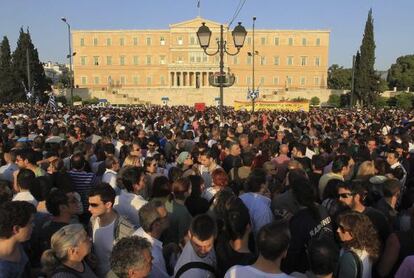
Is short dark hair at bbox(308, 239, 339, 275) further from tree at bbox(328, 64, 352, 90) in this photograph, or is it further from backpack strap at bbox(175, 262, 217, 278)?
tree at bbox(328, 64, 352, 90)

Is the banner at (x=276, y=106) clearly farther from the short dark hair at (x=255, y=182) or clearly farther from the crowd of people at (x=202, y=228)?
the short dark hair at (x=255, y=182)

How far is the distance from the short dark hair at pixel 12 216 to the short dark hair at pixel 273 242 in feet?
6.51

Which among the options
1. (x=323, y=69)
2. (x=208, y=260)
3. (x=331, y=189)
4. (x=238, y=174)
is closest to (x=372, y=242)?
(x=208, y=260)

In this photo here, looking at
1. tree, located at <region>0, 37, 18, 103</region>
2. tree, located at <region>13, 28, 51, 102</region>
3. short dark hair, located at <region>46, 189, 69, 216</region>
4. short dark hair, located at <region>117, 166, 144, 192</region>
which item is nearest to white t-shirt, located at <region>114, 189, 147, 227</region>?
short dark hair, located at <region>117, 166, 144, 192</region>

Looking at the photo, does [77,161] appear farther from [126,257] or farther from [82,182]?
[126,257]

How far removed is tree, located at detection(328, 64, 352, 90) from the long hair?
304 feet

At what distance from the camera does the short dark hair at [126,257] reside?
2871 millimetres

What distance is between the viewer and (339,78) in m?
96.6

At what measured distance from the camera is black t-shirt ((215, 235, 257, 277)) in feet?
11.8

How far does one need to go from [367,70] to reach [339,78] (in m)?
39.8

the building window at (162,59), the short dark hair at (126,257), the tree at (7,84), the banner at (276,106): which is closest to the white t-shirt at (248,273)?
the short dark hair at (126,257)

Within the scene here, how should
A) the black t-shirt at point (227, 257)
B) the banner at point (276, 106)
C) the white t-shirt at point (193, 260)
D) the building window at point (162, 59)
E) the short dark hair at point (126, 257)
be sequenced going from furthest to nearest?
the building window at point (162, 59), the banner at point (276, 106), the black t-shirt at point (227, 257), the white t-shirt at point (193, 260), the short dark hair at point (126, 257)

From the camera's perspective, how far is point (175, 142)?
36.2 ft

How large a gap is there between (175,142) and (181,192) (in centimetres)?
617
